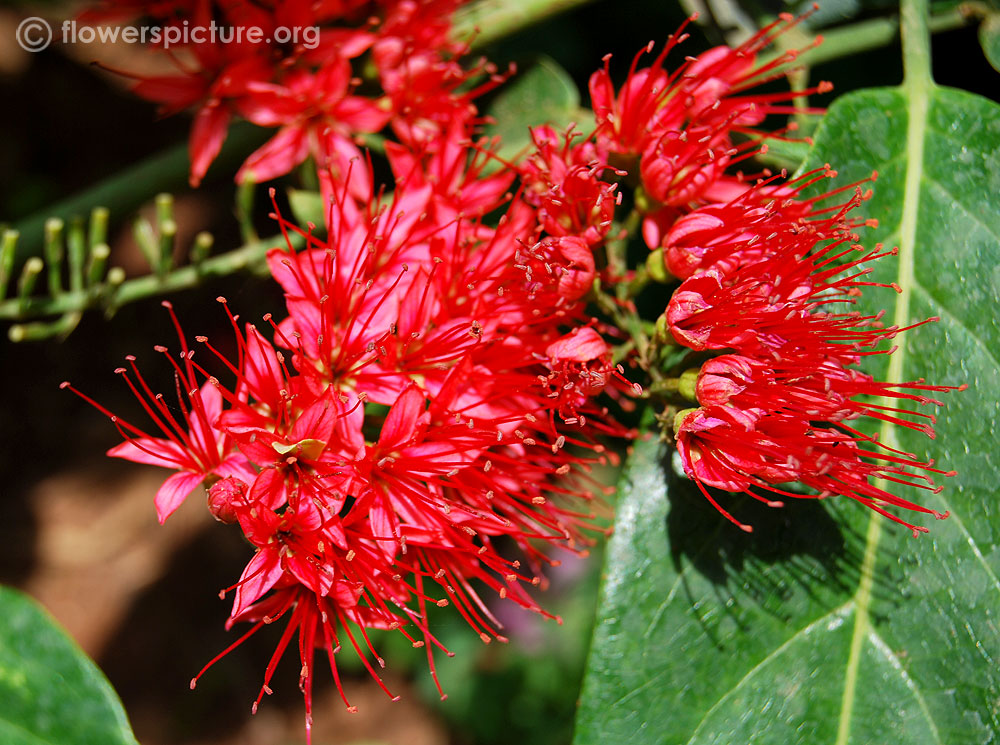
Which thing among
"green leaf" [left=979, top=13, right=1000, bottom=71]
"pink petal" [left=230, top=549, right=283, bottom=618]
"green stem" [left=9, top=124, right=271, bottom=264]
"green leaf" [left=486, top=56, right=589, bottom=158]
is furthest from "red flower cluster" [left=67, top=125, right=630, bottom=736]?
"green leaf" [left=979, top=13, right=1000, bottom=71]

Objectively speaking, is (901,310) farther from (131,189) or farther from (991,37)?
(131,189)

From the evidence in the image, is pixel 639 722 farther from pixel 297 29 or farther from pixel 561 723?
pixel 561 723

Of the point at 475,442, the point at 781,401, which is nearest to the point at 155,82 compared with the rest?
the point at 475,442

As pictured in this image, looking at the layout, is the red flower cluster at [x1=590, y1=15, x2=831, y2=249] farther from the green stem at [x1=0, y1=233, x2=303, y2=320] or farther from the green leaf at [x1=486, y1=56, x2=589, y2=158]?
the green stem at [x1=0, y1=233, x2=303, y2=320]

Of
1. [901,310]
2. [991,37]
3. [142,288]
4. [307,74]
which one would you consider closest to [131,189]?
[142,288]

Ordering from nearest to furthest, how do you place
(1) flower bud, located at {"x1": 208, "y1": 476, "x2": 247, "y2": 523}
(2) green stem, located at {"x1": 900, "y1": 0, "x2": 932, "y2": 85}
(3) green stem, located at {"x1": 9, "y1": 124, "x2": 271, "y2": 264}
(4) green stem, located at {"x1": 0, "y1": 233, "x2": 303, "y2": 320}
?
(1) flower bud, located at {"x1": 208, "y1": 476, "x2": 247, "y2": 523} < (2) green stem, located at {"x1": 900, "y1": 0, "x2": 932, "y2": 85} < (4) green stem, located at {"x1": 0, "y1": 233, "x2": 303, "y2": 320} < (3) green stem, located at {"x1": 9, "y1": 124, "x2": 271, "y2": 264}

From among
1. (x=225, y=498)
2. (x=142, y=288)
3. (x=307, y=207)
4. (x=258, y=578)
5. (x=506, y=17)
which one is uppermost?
(x=506, y=17)
